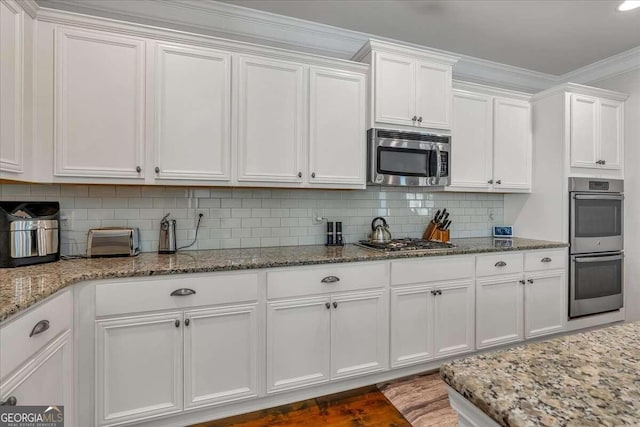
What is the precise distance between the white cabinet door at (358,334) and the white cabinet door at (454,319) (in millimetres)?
452

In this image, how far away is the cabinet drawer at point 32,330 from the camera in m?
1.13

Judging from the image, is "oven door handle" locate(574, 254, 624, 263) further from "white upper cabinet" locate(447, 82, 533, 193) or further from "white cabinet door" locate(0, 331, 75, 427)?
"white cabinet door" locate(0, 331, 75, 427)

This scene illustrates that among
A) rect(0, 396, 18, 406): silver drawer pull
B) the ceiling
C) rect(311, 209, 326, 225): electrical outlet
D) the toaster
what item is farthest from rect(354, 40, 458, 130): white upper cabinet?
rect(0, 396, 18, 406): silver drawer pull

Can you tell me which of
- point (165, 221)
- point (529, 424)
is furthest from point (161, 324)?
point (529, 424)

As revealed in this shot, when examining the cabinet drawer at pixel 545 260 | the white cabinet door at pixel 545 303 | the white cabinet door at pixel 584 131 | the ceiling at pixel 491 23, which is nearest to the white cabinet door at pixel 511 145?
the white cabinet door at pixel 584 131

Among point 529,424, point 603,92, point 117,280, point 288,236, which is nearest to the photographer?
point 529,424

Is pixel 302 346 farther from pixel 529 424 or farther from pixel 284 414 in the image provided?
pixel 529 424

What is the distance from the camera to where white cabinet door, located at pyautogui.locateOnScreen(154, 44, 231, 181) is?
6.83ft

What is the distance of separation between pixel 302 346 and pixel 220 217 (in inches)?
44.2

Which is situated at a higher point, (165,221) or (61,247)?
(165,221)

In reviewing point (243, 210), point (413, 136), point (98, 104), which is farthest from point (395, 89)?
point (98, 104)

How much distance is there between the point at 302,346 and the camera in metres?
2.09

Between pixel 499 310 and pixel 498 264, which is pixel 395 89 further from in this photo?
Result: pixel 499 310

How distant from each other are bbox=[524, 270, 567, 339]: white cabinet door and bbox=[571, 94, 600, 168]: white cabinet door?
1.06 m
